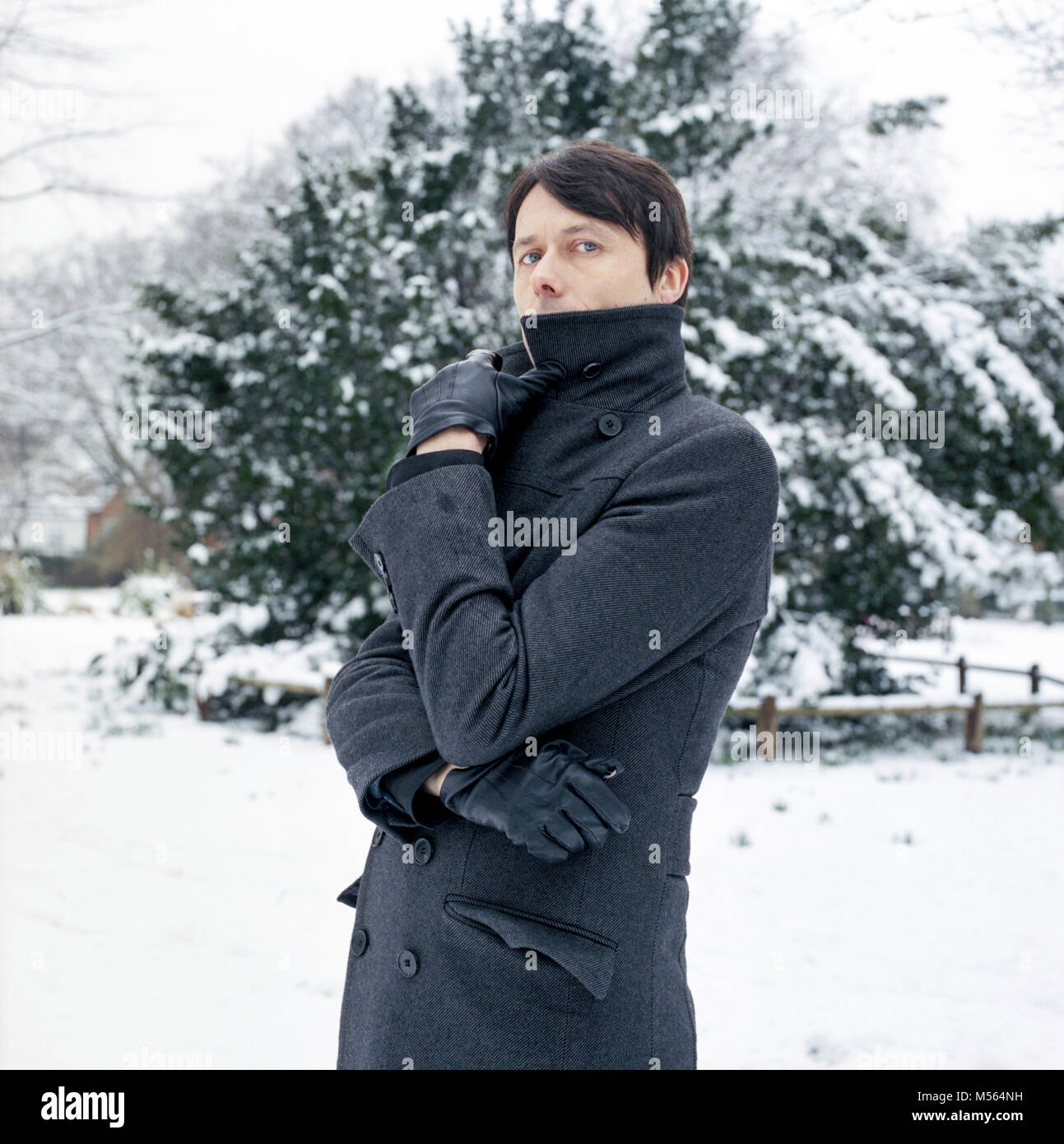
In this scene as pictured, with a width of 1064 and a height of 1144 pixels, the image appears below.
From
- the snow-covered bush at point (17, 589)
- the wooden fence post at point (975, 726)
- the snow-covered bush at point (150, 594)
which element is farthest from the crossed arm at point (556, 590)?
the snow-covered bush at point (17, 589)

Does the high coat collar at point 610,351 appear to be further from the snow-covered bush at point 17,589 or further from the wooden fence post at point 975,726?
the snow-covered bush at point 17,589

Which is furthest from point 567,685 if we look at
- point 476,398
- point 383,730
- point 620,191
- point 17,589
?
point 17,589

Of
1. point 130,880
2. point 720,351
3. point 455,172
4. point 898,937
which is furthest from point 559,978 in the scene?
point 455,172

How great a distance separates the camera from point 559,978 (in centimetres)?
131

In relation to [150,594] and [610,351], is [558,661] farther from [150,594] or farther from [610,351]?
[150,594]

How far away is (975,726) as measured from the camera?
362 inches

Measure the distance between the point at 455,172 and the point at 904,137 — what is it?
29.5 feet

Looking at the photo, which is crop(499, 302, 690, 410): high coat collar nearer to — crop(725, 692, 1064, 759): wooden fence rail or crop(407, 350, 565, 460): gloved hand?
crop(407, 350, 565, 460): gloved hand

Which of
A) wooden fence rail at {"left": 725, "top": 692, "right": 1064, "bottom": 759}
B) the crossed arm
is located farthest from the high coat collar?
wooden fence rail at {"left": 725, "top": 692, "right": 1064, "bottom": 759}

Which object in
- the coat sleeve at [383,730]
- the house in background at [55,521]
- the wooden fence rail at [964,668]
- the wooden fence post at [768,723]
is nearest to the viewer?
the coat sleeve at [383,730]

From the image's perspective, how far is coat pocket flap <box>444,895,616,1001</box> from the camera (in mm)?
1268

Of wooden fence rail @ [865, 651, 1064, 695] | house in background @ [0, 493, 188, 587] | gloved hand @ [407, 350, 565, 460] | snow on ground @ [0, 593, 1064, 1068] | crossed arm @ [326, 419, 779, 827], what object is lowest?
snow on ground @ [0, 593, 1064, 1068]

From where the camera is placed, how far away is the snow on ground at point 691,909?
384 centimetres

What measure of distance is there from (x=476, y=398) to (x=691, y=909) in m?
4.21
